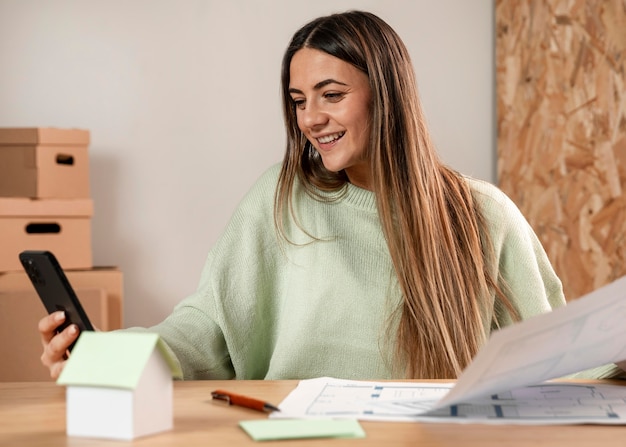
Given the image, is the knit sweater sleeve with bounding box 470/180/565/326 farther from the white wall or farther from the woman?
the white wall

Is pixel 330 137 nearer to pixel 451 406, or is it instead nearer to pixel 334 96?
pixel 334 96

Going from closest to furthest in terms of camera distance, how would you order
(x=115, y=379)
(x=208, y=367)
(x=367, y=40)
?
(x=115, y=379) → (x=208, y=367) → (x=367, y=40)

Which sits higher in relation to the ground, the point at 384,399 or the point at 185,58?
the point at 185,58

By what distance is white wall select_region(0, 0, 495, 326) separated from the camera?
3.21 meters

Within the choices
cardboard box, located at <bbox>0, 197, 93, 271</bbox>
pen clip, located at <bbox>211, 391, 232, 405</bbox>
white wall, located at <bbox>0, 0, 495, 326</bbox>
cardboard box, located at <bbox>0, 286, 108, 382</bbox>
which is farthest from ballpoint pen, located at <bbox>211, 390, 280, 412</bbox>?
white wall, located at <bbox>0, 0, 495, 326</bbox>

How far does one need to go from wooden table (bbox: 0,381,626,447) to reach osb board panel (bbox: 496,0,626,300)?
7.07ft

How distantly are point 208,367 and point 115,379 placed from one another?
724 millimetres

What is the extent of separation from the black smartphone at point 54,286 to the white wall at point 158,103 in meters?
2.11

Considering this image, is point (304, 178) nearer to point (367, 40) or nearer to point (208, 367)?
point (367, 40)

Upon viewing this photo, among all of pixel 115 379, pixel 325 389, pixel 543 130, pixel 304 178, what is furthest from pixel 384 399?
pixel 543 130

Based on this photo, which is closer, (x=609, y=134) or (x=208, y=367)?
(x=208, y=367)

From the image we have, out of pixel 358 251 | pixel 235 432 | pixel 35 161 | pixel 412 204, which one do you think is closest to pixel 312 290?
pixel 358 251

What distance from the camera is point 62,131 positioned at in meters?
2.88

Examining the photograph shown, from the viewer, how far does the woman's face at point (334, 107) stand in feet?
5.44
